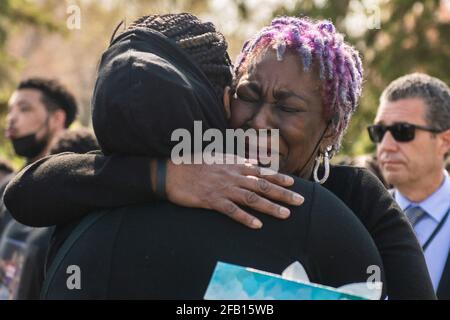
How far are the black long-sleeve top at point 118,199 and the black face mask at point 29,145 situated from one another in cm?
460

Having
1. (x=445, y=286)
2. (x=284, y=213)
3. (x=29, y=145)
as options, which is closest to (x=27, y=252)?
(x=29, y=145)

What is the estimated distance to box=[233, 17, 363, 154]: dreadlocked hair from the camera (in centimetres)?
244

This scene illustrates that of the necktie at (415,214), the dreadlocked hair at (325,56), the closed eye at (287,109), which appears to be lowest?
the necktie at (415,214)

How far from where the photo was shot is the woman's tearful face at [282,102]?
7.91 feet

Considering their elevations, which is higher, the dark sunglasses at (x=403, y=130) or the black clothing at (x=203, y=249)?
the dark sunglasses at (x=403, y=130)

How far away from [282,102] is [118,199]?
60 centimetres

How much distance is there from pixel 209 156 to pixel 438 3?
10.3m

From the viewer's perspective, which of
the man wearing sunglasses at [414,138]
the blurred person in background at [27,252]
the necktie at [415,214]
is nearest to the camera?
the necktie at [415,214]

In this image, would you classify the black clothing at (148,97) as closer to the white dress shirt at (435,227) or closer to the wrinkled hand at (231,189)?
the wrinkled hand at (231,189)

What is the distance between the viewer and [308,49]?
7.93 feet

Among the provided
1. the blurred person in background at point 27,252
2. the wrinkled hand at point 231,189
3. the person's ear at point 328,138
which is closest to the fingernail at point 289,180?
the wrinkled hand at point 231,189

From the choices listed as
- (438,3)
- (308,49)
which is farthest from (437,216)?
(438,3)

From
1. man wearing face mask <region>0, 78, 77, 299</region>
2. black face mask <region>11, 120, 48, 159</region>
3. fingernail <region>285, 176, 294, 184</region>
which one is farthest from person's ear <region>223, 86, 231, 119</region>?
black face mask <region>11, 120, 48, 159</region>

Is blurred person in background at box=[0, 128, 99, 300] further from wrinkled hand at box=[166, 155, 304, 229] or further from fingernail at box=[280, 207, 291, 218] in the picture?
fingernail at box=[280, 207, 291, 218]
